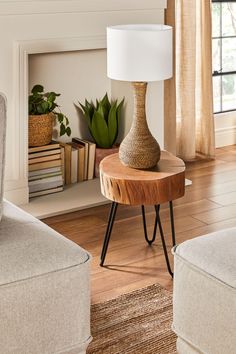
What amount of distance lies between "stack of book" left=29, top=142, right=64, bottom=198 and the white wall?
0.47 feet

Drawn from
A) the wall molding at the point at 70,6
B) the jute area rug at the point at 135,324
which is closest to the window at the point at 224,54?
the wall molding at the point at 70,6

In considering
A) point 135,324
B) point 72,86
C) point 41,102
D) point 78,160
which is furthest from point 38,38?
point 135,324

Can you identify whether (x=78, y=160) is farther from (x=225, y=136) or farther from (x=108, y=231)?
(x=225, y=136)

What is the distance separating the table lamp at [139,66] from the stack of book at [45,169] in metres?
1.09

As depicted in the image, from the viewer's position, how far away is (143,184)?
3.06 m

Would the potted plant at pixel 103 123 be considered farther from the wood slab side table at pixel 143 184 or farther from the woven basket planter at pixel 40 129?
the wood slab side table at pixel 143 184

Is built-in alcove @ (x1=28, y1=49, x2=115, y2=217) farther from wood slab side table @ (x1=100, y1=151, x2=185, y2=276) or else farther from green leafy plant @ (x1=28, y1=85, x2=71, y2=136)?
wood slab side table @ (x1=100, y1=151, x2=185, y2=276)

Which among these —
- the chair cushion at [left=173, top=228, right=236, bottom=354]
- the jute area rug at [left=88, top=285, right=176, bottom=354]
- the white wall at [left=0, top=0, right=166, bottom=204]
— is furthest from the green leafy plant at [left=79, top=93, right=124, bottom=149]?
the chair cushion at [left=173, top=228, right=236, bottom=354]

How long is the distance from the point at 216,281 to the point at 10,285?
609 mm

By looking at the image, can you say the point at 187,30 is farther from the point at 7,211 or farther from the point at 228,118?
the point at 7,211

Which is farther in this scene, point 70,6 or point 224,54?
point 224,54

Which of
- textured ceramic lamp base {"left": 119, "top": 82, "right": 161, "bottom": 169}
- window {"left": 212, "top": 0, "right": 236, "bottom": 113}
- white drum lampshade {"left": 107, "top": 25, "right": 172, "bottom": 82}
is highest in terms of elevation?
window {"left": 212, "top": 0, "right": 236, "bottom": 113}

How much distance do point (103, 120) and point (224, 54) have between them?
56.6 inches

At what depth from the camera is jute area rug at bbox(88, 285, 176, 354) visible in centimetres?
261
